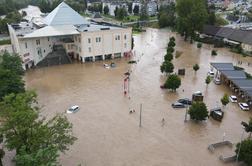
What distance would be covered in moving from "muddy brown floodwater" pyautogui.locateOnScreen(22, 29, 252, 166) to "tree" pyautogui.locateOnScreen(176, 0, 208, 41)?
1620 cm

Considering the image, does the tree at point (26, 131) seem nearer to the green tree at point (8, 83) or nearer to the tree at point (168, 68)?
the green tree at point (8, 83)

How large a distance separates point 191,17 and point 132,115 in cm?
4188

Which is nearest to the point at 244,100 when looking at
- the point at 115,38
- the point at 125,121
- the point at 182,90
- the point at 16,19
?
the point at 182,90

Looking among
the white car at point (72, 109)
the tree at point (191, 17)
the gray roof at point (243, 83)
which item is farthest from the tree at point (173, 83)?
the tree at point (191, 17)

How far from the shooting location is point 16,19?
2820 inches

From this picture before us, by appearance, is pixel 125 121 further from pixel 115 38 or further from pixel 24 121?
pixel 115 38

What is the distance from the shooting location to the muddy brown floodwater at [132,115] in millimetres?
22859

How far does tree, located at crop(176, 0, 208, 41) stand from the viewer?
209 ft

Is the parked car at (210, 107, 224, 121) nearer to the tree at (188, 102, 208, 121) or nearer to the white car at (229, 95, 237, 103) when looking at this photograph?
the tree at (188, 102, 208, 121)

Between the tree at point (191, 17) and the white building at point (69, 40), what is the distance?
733 inches

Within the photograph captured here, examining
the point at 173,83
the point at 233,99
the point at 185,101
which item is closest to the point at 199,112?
the point at 185,101

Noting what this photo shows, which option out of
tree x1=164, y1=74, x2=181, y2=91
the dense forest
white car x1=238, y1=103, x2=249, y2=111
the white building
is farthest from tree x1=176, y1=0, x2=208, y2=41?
the dense forest

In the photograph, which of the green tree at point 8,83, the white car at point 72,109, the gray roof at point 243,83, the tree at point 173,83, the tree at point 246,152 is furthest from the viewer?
the tree at point 173,83

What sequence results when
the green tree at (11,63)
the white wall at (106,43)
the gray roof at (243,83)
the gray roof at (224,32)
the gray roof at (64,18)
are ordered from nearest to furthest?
the gray roof at (243,83), the green tree at (11,63), the white wall at (106,43), the gray roof at (64,18), the gray roof at (224,32)
